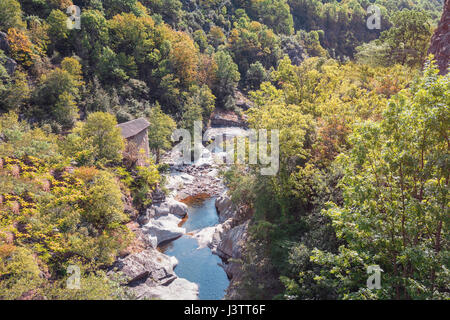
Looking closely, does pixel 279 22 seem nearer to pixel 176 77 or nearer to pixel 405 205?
pixel 176 77

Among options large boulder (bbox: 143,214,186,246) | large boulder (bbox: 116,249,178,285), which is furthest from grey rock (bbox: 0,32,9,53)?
large boulder (bbox: 116,249,178,285)

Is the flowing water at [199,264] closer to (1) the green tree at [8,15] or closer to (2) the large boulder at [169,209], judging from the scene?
(2) the large boulder at [169,209]

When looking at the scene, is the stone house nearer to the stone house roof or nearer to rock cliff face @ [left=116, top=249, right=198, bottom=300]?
the stone house roof

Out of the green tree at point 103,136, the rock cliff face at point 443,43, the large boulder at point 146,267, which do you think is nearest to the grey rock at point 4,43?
the green tree at point 103,136

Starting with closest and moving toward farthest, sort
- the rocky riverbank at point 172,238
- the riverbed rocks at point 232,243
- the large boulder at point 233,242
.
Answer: the rocky riverbank at point 172,238 < the riverbed rocks at point 232,243 < the large boulder at point 233,242

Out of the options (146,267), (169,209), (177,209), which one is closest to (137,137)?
(169,209)

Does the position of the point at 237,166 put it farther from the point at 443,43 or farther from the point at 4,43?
the point at 4,43
